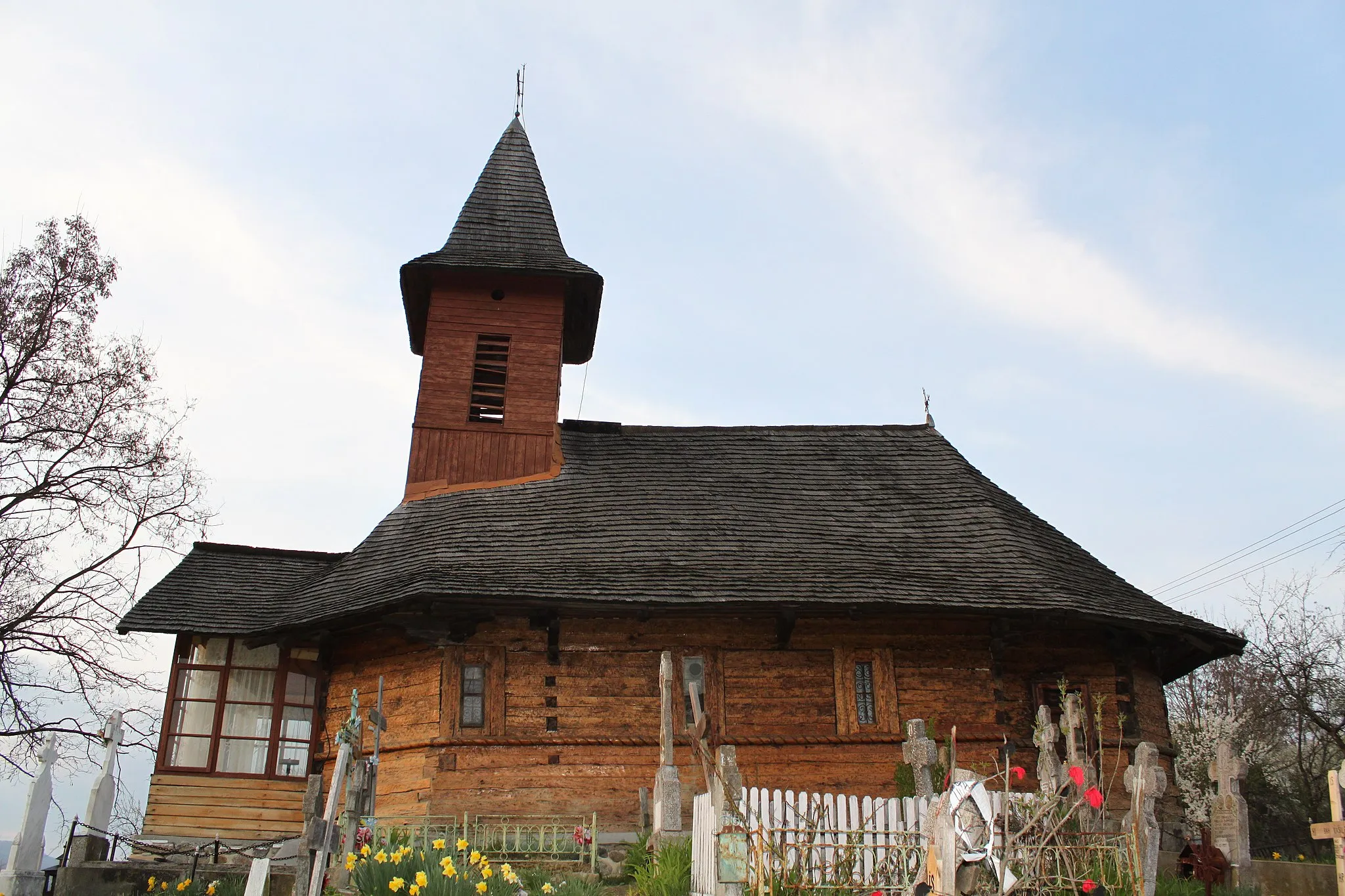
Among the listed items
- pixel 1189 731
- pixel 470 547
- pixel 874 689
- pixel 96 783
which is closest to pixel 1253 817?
pixel 1189 731

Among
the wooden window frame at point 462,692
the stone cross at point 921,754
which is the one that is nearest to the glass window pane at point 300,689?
the wooden window frame at point 462,692

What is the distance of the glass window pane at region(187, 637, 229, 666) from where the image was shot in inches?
586

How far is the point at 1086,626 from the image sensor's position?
13969mm

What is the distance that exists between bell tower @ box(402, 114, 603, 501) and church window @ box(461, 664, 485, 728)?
3892 mm

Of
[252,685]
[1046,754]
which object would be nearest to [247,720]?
[252,685]

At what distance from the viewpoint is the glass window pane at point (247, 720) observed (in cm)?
1456

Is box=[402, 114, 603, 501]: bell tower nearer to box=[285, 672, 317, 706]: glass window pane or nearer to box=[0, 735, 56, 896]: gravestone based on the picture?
box=[285, 672, 317, 706]: glass window pane

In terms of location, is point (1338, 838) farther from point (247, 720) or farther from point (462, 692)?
point (247, 720)

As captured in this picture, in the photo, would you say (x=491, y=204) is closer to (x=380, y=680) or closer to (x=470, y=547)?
(x=470, y=547)

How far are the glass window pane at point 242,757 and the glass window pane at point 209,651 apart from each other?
1140 mm

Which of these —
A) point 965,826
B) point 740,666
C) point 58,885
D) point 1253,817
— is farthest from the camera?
point 1253,817

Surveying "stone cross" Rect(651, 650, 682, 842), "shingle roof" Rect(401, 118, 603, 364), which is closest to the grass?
A: "stone cross" Rect(651, 650, 682, 842)

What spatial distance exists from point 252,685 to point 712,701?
6406 millimetres

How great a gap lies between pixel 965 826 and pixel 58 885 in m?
9.90
